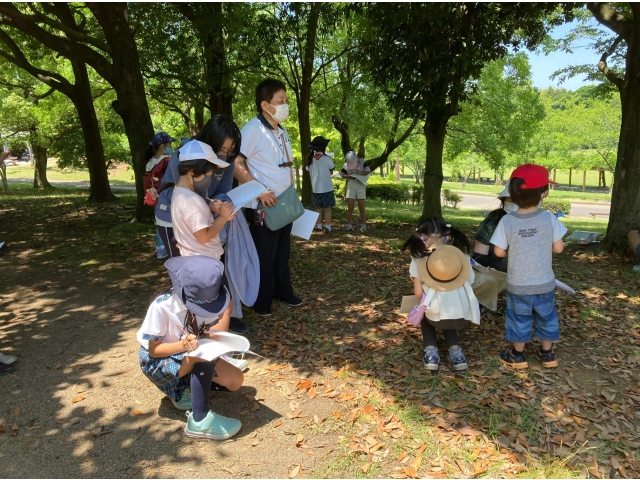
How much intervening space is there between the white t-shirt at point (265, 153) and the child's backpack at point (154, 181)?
3.83 feet

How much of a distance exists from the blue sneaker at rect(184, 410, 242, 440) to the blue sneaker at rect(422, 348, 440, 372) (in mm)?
1605

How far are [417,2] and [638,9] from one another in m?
3.05

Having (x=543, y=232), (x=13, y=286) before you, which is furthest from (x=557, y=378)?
(x=13, y=286)

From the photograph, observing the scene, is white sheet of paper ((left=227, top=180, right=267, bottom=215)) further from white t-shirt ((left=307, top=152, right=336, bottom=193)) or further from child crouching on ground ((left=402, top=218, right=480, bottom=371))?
white t-shirt ((left=307, top=152, right=336, bottom=193))

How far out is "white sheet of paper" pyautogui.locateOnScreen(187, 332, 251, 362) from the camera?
2658mm

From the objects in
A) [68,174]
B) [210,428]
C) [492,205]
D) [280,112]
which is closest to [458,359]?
[210,428]

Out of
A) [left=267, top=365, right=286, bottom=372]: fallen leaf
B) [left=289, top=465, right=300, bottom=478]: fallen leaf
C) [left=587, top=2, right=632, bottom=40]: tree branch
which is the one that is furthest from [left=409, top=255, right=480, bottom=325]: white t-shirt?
[left=587, top=2, right=632, bottom=40]: tree branch

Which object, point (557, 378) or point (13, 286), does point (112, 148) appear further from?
point (557, 378)

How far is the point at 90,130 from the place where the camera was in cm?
1311

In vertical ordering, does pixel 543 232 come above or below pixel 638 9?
below

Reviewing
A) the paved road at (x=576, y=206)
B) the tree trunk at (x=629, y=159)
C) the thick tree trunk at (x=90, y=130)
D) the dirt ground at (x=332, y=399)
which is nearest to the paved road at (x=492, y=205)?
the paved road at (x=576, y=206)

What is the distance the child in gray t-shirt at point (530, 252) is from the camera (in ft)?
11.5

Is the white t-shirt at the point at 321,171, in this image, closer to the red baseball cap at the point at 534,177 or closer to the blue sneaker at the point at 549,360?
the red baseball cap at the point at 534,177

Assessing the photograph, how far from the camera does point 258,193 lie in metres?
3.62
